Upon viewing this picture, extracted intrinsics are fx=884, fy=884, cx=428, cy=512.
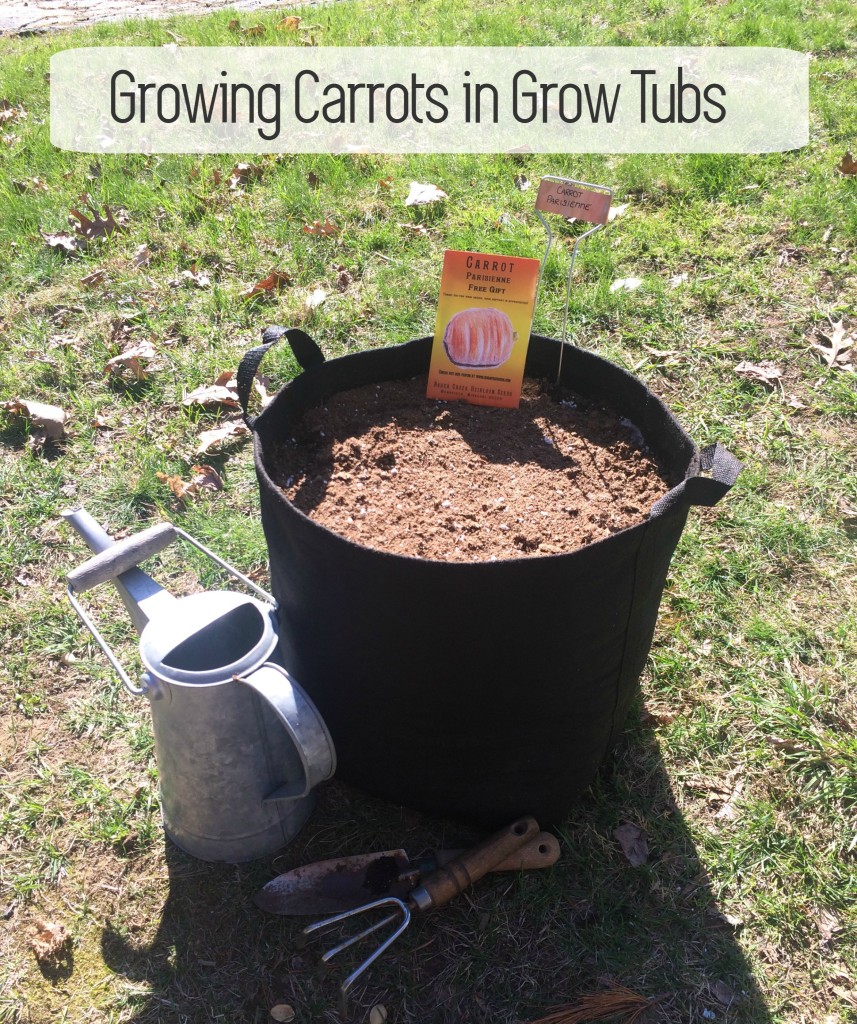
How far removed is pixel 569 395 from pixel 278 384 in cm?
145

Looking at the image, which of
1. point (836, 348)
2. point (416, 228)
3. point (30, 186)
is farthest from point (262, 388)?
point (30, 186)

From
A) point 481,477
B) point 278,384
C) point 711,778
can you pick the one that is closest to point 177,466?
point 278,384

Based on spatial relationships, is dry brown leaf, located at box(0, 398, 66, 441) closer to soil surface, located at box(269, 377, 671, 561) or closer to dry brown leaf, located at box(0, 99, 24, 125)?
soil surface, located at box(269, 377, 671, 561)

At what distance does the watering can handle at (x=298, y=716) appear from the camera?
5.50 ft

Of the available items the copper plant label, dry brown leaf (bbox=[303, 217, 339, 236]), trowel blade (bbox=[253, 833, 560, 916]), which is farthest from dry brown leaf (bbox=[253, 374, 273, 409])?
trowel blade (bbox=[253, 833, 560, 916])

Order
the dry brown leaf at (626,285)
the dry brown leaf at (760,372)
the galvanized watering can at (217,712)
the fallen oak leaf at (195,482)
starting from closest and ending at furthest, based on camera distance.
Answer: the galvanized watering can at (217,712)
the fallen oak leaf at (195,482)
the dry brown leaf at (760,372)
the dry brown leaf at (626,285)

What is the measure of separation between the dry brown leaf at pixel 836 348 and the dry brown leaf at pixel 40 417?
111 inches

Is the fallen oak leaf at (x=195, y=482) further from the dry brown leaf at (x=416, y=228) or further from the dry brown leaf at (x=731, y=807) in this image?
the dry brown leaf at (x=731, y=807)

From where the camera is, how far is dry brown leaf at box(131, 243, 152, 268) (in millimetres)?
3996

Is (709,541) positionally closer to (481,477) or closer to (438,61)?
(481,477)

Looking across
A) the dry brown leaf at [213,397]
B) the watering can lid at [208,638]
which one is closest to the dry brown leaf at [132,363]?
the dry brown leaf at [213,397]

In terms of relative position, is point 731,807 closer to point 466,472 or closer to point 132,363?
point 466,472

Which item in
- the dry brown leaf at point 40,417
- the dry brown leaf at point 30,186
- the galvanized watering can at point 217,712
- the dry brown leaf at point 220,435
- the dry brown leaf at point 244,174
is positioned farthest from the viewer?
the dry brown leaf at point 30,186

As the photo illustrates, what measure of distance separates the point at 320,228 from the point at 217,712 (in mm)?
2837
